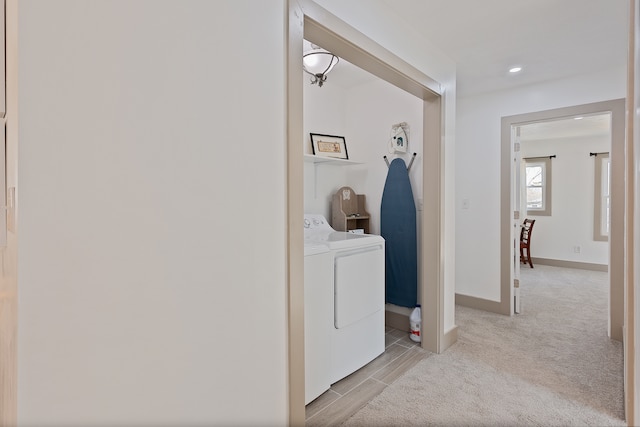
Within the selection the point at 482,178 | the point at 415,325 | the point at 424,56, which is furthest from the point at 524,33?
the point at 415,325

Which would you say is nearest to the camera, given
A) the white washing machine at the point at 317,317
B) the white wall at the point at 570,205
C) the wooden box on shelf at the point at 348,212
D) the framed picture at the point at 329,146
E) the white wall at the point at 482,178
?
the white washing machine at the point at 317,317

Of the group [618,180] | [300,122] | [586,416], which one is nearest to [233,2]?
[300,122]

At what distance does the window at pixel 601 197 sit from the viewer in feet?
17.9

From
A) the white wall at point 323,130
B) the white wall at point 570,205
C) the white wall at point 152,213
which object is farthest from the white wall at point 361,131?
the white wall at point 570,205

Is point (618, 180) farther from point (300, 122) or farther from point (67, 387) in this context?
point (67, 387)

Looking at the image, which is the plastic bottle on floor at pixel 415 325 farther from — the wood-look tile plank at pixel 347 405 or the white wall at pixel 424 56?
the wood-look tile plank at pixel 347 405

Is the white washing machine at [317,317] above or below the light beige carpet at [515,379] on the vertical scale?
above

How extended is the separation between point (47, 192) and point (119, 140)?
22 cm

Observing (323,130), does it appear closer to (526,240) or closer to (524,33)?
(524,33)

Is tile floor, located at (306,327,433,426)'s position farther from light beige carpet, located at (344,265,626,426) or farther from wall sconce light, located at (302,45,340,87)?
wall sconce light, located at (302,45,340,87)

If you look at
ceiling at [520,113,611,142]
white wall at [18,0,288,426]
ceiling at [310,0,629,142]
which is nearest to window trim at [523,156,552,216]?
ceiling at [520,113,611,142]

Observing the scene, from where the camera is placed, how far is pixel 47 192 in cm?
79

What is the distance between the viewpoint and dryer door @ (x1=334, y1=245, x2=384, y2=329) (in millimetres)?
2061

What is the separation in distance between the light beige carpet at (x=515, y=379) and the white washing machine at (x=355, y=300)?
0.29 meters
